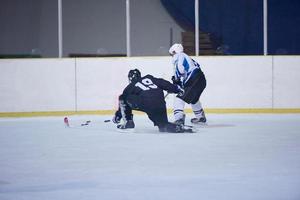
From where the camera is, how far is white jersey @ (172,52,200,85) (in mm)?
8856

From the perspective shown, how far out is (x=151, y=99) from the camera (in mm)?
8102

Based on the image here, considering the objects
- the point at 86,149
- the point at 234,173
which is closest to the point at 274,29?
the point at 86,149

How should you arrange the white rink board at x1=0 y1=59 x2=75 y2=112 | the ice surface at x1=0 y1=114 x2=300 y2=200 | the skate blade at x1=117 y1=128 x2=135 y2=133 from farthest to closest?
the white rink board at x1=0 y1=59 x2=75 y2=112
the skate blade at x1=117 y1=128 x2=135 y2=133
the ice surface at x1=0 y1=114 x2=300 y2=200

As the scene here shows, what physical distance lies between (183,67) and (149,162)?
126 inches

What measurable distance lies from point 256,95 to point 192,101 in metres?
2.23

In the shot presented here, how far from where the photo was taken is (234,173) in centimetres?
518

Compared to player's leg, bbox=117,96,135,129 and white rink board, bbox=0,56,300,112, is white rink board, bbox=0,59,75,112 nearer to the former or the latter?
white rink board, bbox=0,56,300,112

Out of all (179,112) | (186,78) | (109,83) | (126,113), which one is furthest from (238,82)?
(126,113)

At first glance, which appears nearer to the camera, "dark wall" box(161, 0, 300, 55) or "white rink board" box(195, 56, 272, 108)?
"white rink board" box(195, 56, 272, 108)

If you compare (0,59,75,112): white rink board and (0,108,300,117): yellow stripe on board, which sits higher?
(0,59,75,112): white rink board

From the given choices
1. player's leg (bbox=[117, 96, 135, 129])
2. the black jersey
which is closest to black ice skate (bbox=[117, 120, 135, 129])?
player's leg (bbox=[117, 96, 135, 129])

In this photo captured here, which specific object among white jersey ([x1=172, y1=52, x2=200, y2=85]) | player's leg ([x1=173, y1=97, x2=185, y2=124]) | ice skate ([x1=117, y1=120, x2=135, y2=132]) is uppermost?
white jersey ([x1=172, y1=52, x2=200, y2=85])

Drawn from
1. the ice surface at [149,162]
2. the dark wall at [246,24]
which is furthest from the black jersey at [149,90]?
the dark wall at [246,24]

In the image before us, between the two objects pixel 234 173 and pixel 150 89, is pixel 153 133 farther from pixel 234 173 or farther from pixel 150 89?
pixel 234 173
